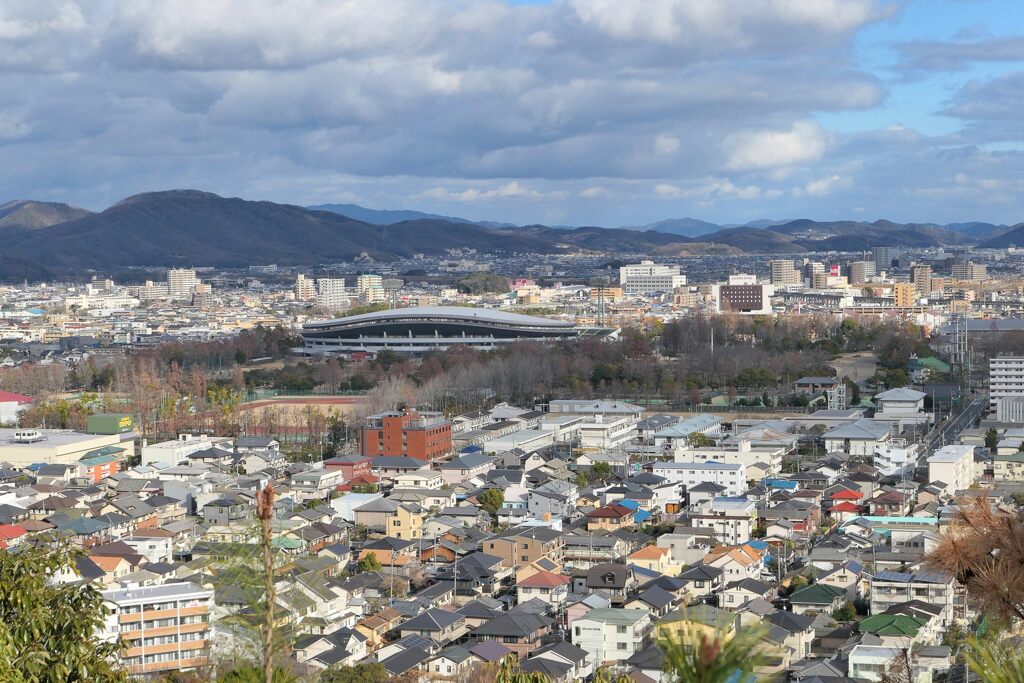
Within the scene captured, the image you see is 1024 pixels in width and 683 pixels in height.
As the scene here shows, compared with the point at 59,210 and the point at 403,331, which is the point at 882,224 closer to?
the point at 59,210

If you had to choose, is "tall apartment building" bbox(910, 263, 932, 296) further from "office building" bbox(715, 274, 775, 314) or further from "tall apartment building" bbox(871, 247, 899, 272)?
"tall apartment building" bbox(871, 247, 899, 272)

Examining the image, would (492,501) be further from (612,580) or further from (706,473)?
(612,580)

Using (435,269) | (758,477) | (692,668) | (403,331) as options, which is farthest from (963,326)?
(435,269)

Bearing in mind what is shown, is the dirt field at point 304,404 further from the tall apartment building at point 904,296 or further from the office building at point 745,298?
the tall apartment building at point 904,296

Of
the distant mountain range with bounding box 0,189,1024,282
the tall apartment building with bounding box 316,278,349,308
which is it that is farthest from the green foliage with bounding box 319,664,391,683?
the distant mountain range with bounding box 0,189,1024,282

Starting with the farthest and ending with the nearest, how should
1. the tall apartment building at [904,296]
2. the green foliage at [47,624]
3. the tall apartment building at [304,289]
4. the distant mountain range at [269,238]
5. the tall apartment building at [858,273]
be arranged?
the distant mountain range at [269,238] < the tall apartment building at [858,273] < the tall apartment building at [304,289] < the tall apartment building at [904,296] < the green foliage at [47,624]

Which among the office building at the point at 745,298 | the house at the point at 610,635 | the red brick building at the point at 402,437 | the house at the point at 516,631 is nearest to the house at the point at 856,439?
the red brick building at the point at 402,437
